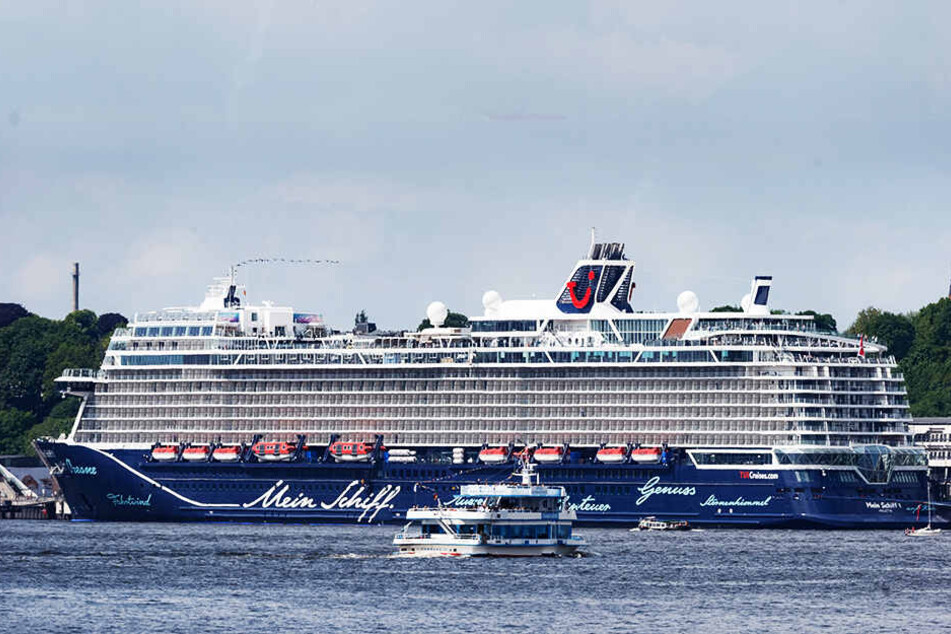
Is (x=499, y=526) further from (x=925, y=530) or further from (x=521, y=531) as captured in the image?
(x=925, y=530)

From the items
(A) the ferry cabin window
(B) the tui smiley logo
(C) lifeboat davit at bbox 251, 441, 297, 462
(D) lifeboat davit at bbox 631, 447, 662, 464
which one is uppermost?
(B) the tui smiley logo

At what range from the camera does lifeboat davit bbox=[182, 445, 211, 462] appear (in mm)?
176125

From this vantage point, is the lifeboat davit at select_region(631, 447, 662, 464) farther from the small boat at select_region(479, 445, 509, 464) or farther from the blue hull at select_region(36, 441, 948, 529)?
the small boat at select_region(479, 445, 509, 464)

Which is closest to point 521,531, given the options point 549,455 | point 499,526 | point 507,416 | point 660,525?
point 499,526

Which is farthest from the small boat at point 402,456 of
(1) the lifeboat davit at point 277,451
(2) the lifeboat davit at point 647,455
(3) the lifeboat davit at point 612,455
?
(2) the lifeboat davit at point 647,455

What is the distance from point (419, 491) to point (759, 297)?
27.8 metres

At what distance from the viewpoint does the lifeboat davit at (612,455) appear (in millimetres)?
163625

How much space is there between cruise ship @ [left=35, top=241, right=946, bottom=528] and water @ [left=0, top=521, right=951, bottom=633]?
6.17 m

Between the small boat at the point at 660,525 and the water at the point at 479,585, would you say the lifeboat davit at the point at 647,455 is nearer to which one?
the small boat at the point at 660,525

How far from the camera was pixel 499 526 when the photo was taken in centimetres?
13225

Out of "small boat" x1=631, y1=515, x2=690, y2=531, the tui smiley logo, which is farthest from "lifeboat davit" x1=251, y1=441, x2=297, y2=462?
"small boat" x1=631, y1=515, x2=690, y2=531

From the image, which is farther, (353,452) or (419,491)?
(353,452)

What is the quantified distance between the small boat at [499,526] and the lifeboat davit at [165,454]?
4606 cm

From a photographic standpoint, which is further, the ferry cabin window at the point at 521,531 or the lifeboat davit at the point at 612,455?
the lifeboat davit at the point at 612,455
